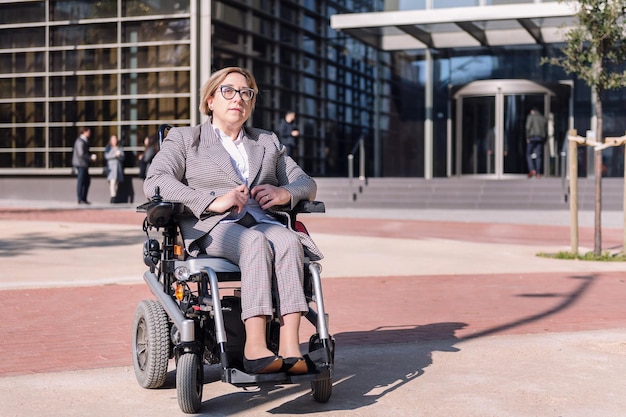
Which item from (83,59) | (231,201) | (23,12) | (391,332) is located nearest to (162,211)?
(231,201)

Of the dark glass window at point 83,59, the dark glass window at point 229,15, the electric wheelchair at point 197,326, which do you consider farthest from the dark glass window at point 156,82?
the electric wheelchair at point 197,326

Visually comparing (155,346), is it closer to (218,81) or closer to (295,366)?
(295,366)

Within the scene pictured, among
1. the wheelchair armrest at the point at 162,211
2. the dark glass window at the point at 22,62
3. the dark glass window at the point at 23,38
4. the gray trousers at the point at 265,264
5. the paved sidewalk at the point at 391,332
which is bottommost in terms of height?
the paved sidewalk at the point at 391,332

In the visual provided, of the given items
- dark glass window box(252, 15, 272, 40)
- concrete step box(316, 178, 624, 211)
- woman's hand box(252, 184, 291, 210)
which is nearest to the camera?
woman's hand box(252, 184, 291, 210)

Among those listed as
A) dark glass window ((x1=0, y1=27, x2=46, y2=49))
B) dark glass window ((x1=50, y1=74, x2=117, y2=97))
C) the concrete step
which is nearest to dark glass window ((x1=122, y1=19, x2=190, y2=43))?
dark glass window ((x1=50, y1=74, x2=117, y2=97))

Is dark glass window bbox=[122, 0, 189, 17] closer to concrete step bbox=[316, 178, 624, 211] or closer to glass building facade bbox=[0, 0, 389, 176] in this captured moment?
glass building facade bbox=[0, 0, 389, 176]

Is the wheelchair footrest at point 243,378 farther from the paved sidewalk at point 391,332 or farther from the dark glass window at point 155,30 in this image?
the dark glass window at point 155,30

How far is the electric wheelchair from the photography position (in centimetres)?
432

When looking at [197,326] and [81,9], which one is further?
[81,9]

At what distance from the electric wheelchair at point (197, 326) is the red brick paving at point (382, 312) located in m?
0.86

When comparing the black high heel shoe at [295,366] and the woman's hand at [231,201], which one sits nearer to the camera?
the black high heel shoe at [295,366]

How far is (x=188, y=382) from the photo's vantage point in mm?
4305

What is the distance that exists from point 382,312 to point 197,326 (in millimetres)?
3256

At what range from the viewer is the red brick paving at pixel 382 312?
607 cm
